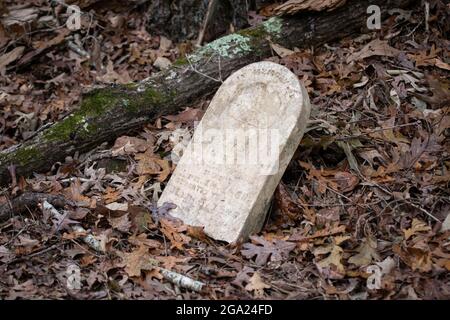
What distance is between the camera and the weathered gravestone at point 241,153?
4312 millimetres

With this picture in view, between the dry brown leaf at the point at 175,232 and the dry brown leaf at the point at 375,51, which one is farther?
the dry brown leaf at the point at 375,51

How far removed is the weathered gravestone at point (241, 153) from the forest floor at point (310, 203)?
0.18 m

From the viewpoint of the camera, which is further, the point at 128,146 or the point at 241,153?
the point at 128,146

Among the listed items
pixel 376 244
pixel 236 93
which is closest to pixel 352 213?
pixel 376 244

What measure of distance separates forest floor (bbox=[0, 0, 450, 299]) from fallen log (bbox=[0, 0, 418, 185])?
131 millimetres

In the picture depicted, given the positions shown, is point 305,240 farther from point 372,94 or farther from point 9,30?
point 9,30

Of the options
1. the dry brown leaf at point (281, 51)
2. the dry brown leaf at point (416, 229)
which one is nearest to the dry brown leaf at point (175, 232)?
the dry brown leaf at point (416, 229)

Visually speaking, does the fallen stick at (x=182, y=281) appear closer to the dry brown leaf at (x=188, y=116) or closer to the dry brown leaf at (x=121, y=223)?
the dry brown leaf at (x=121, y=223)

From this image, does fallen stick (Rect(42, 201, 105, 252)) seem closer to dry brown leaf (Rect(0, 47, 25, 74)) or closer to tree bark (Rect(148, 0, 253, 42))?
dry brown leaf (Rect(0, 47, 25, 74))

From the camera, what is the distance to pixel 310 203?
4578 mm

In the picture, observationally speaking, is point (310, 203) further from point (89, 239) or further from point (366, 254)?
point (89, 239)

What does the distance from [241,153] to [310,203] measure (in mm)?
720

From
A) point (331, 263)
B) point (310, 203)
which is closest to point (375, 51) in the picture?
point (310, 203)

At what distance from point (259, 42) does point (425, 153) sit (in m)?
2.16
